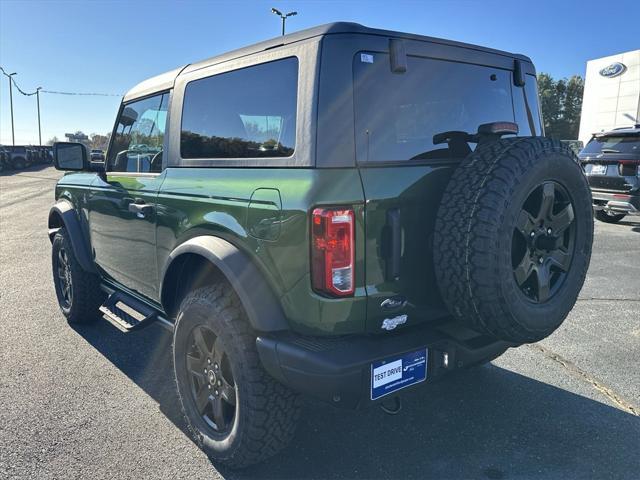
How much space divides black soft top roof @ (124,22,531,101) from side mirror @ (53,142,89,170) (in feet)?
2.30

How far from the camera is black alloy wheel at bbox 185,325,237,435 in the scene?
7.99 ft

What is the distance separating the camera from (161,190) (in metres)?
2.88

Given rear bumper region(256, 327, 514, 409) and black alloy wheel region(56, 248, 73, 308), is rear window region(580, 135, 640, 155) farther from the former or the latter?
black alloy wheel region(56, 248, 73, 308)

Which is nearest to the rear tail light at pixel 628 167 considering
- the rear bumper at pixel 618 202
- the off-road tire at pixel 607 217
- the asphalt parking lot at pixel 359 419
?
the rear bumper at pixel 618 202

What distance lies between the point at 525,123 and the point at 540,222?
2.98 ft

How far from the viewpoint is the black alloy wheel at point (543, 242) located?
2.21 meters

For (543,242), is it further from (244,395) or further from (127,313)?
(127,313)

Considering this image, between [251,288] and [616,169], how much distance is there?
29.3 ft


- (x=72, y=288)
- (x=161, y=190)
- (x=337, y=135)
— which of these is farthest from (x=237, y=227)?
(x=72, y=288)

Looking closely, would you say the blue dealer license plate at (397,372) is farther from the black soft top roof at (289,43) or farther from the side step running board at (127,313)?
the side step running board at (127,313)

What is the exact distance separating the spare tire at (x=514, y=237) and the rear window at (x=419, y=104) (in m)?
0.27

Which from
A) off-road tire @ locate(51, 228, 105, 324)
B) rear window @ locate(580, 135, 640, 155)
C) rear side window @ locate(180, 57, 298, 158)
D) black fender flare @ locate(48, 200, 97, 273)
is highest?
rear window @ locate(580, 135, 640, 155)

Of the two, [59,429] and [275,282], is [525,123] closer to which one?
[275,282]

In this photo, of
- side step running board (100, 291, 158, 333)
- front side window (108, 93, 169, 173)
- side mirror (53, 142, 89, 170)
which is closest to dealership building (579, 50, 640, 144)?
front side window (108, 93, 169, 173)
